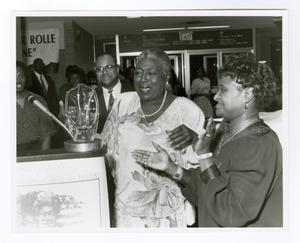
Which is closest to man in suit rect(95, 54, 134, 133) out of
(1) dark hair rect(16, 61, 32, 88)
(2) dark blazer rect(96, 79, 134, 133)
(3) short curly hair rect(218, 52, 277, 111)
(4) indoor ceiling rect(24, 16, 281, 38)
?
(2) dark blazer rect(96, 79, 134, 133)

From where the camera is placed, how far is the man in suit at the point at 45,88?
1253 millimetres

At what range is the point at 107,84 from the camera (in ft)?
4.22

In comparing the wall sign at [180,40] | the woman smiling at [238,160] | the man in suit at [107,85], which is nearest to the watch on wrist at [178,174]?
the woman smiling at [238,160]

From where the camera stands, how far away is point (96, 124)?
124 centimetres

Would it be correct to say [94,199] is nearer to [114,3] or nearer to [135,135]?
[135,135]

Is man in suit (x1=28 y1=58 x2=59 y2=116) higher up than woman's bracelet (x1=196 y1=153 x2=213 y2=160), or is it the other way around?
man in suit (x1=28 y1=58 x2=59 y2=116)

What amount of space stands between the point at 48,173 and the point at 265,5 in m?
0.97

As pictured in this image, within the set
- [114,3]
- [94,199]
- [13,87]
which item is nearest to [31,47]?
[13,87]

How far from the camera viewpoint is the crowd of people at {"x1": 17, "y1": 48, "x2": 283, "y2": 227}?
47.9 inches

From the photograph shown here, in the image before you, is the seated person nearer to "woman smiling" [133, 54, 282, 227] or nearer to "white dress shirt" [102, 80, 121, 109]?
"white dress shirt" [102, 80, 121, 109]

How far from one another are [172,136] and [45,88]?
48 centimetres

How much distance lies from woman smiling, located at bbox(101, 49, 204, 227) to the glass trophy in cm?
7

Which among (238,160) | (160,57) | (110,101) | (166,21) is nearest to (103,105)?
(110,101)

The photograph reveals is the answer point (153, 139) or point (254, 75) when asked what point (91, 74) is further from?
point (254, 75)
